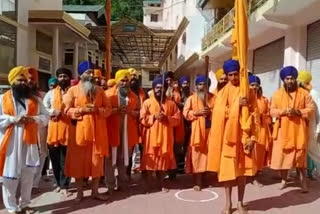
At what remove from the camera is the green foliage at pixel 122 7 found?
46.3 meters

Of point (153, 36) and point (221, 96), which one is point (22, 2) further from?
point (221, 96)

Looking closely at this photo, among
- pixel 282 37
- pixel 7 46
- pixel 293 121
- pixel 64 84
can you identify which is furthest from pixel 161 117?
pixel 7 46

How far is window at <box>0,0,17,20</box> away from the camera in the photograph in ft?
48.4

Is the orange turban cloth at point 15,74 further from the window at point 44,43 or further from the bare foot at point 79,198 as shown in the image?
the window at point 44,43

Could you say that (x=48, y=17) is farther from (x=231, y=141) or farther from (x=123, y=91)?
(x=231, y=141)

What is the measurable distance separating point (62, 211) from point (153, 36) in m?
20.5

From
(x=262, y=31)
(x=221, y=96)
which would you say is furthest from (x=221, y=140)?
(x=262, y=31)

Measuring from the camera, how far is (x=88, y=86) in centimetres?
677

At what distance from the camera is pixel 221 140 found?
19.4 feet

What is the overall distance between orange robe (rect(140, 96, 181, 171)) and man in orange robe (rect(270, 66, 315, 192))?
1667 millimetres

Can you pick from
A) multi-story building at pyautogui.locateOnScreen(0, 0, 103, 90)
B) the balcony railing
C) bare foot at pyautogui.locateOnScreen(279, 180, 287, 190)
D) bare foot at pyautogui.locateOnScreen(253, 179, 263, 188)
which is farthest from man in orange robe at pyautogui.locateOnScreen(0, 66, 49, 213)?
multi-story building at pyautogui.locateOnScreen(0, 0, 103, 90)

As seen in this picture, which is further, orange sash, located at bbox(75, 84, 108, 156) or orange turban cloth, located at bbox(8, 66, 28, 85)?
orange sash, located at bbox(75, 84, 108, 156)

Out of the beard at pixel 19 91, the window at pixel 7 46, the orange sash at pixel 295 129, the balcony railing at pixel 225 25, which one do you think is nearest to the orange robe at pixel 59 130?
the beard at pixel 19 91

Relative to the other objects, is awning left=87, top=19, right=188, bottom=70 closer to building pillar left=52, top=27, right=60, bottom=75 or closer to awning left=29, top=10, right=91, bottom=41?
building pillar left=52, top=27, right=60, bottom=75
